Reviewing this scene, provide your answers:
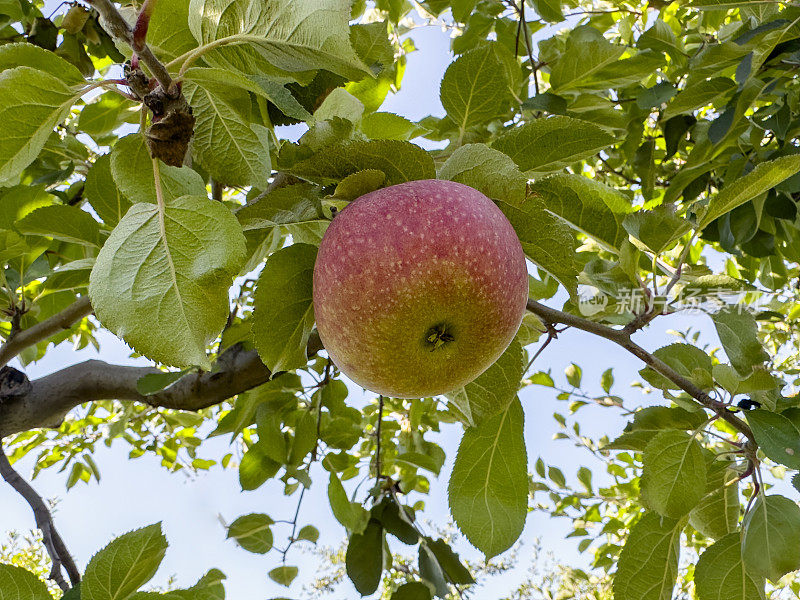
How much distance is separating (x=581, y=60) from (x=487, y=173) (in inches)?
37.7

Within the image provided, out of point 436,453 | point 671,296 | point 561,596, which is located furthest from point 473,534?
point 561,596

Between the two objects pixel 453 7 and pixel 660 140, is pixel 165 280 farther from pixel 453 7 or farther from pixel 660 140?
pixel 660 140

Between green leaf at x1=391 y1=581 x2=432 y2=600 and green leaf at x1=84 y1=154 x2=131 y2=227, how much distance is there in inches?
46.8

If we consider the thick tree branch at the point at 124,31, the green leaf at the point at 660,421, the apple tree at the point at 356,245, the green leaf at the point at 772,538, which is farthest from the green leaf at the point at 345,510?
the thick tree branch at the point at 124,31

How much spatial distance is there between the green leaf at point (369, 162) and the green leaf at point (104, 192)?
53 cm

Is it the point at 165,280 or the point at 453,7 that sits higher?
the point at 453,7

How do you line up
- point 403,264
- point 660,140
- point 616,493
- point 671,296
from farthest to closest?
point 616,493
point 660,140
point 671,296
point 403,264

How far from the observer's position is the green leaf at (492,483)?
120 centimetres

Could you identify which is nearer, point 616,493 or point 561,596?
point 616,493

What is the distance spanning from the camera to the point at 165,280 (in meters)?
0.68

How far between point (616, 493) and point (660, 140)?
1822 mm

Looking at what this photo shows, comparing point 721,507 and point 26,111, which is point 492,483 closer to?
point 721,507

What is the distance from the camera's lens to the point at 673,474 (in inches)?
50.5

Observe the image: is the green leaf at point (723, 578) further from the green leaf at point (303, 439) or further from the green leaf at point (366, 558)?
the green leaf at point (303, 439)
